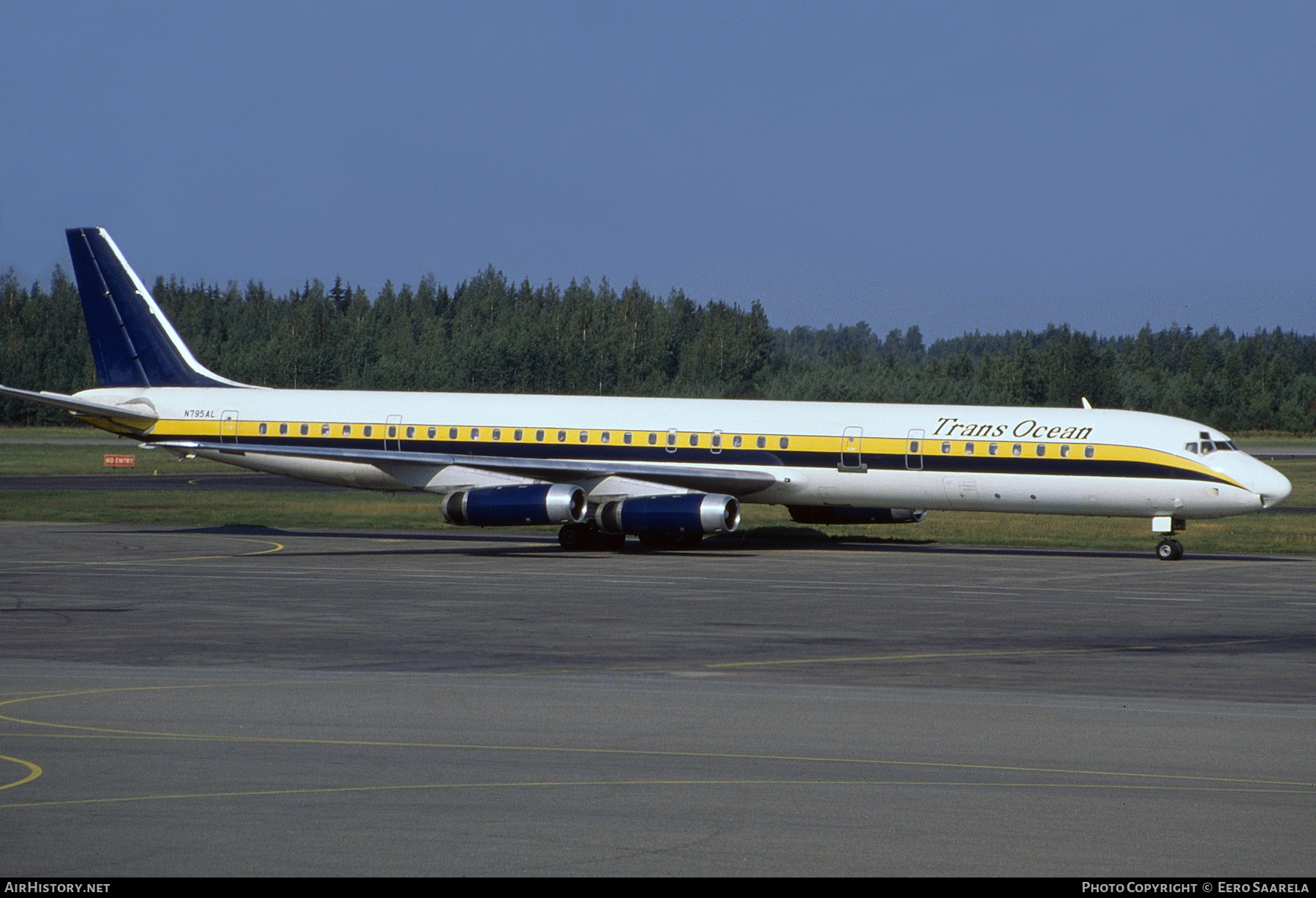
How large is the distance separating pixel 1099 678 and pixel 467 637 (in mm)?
9043

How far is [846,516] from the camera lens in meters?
43.1

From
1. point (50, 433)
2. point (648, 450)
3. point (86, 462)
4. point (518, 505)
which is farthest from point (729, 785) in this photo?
point (50, 433)

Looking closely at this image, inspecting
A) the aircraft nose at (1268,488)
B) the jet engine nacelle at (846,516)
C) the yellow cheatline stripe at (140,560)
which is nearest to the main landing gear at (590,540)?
the jet engine nacelle at (846,516)

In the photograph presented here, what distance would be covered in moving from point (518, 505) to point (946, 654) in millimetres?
18440

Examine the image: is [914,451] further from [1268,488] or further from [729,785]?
[729,785]

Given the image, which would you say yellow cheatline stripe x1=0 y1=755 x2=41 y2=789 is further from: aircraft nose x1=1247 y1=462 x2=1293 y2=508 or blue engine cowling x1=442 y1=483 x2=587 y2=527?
aircraft nose x1=1247 y1=462 x2=1293 y2=508

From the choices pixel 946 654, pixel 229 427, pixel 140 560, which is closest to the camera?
pixel 946 654

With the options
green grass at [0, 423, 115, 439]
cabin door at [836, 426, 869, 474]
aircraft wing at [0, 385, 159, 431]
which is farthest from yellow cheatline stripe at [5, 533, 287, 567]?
green grass at [0, 423, 115, 439]

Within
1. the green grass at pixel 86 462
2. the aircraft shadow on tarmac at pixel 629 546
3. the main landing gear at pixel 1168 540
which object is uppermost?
the green grass at pixel 86 462

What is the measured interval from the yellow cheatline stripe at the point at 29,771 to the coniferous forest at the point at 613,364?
353ft

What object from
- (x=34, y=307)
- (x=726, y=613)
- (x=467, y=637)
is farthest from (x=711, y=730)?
(x=34, y=307)

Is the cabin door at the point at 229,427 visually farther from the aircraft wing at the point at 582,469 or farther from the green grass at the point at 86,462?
the green grass at the point at 86,462

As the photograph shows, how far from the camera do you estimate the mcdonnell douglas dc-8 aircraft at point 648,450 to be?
37.8 metres

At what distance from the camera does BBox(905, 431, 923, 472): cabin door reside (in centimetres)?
3900
